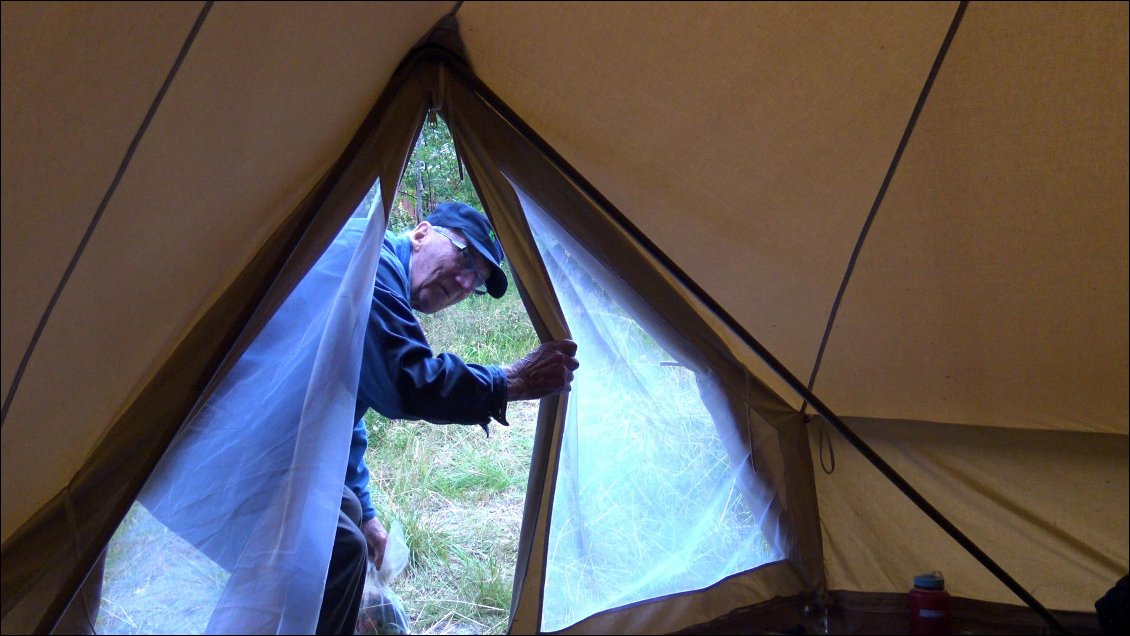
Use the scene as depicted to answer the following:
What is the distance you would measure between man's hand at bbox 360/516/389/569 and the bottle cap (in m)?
1.28

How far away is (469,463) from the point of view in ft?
9.95

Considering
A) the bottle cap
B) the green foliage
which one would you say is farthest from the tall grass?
the bottle cap

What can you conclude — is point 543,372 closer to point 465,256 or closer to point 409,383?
point 409,383

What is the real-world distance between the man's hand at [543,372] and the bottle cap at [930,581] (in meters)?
1.02

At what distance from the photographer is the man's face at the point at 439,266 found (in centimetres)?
237

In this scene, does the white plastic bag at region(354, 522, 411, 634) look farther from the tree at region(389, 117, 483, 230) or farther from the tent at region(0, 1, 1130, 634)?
the tree at region(389, 117, 483, 230)

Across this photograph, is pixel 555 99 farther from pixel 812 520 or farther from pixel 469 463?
pixel 469 463

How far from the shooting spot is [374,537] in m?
2.35

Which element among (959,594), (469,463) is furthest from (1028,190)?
(469,463)

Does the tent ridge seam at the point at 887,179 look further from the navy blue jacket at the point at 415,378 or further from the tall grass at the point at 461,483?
the tall grass at the point at 461,483

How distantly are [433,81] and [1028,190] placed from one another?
135 centimetres

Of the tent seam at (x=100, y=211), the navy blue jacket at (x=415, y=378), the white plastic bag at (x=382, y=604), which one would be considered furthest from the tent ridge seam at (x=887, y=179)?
the tent seam at (x=100, y=211)

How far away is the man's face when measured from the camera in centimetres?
237

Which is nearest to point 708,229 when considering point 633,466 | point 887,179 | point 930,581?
point 887,179
